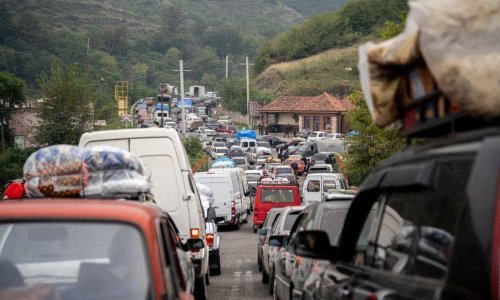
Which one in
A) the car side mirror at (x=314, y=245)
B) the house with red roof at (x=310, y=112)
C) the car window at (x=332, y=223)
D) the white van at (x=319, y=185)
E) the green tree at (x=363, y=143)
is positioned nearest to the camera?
the car side mirror at (x=314, y=245)

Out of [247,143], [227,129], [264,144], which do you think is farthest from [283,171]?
[227,129]

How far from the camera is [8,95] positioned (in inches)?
2815

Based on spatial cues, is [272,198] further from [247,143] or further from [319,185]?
[247,143]

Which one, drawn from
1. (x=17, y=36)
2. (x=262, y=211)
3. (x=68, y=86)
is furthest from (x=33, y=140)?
(x=17, y=36)

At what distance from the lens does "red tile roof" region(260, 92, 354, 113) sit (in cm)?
11175

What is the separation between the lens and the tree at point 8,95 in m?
70.1

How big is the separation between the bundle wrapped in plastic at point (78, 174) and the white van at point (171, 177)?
653cm

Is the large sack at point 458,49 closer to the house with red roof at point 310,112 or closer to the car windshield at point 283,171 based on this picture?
the car windshield at point 283,171

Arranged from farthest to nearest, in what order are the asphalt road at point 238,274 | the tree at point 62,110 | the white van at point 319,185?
1. the tree at point 62,110
2. the white van at point 319,185
3. the asphalt road at point 238,274

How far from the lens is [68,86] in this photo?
2405 inches

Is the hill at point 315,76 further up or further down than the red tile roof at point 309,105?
further up

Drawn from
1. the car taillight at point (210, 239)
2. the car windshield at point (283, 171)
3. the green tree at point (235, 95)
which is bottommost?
the car taillight at point (210, 239)

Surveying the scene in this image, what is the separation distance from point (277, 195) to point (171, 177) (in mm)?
22140

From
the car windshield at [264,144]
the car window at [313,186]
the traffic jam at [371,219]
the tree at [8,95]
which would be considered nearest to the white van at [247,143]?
the car windshield at [264,144]
